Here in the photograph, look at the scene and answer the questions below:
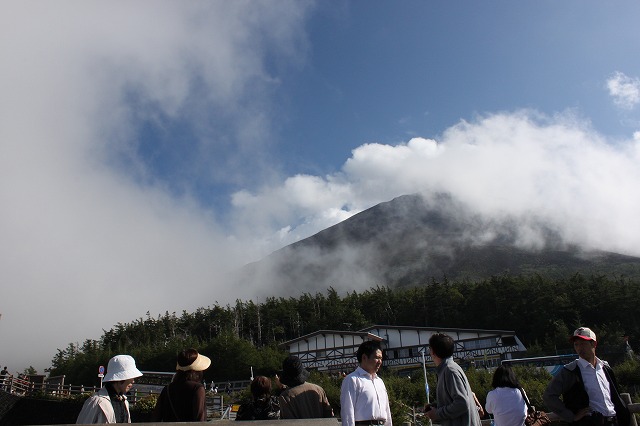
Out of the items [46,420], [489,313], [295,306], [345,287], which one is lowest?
[46,420]

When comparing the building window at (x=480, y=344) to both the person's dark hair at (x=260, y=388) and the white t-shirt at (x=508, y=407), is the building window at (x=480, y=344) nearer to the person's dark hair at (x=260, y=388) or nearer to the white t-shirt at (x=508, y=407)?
the white t-shirt at (x=508, y=407)

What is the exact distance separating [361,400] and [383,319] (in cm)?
6979

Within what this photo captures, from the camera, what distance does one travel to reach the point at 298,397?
14.3 feet

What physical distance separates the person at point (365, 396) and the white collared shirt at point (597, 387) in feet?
5.85

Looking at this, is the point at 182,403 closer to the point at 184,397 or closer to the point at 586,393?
the point at 184,397

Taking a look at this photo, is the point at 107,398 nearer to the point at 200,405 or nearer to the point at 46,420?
the point at 200,405

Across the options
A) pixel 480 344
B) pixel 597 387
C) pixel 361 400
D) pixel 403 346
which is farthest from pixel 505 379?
pixel 403 346

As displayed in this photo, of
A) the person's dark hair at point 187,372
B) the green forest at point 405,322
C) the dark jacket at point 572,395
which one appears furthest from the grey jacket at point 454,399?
the green forest at point 405,322

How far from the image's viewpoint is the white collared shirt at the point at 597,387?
4.07m

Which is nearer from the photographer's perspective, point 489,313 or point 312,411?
point 312,411

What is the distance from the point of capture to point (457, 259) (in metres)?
161

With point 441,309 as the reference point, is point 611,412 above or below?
below

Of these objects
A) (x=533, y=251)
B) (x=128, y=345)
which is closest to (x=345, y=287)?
(x=533, y=251)

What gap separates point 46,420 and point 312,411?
85.5 ft
